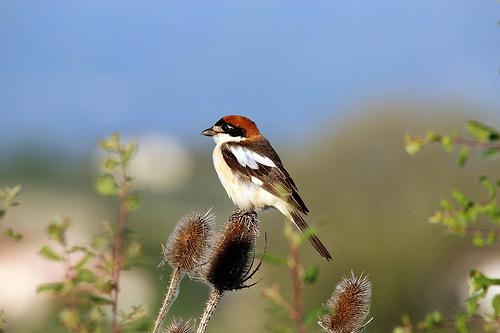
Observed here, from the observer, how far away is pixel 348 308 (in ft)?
8.04

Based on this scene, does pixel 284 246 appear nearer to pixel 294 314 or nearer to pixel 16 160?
pixel 16 160

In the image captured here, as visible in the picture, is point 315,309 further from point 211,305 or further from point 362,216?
point 362,216

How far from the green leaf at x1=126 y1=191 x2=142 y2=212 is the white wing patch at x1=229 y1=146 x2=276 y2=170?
12.0 ft

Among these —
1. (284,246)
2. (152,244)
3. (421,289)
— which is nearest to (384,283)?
(421,289)

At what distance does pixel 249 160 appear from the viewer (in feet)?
18.5

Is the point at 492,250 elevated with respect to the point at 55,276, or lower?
lower

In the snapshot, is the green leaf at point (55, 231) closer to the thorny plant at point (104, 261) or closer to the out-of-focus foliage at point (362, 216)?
the thorny plant at point (104, 261)

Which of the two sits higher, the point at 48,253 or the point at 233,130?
the point at 48,253

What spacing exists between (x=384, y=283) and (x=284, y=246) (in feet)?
8.74

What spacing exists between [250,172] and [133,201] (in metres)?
3.71

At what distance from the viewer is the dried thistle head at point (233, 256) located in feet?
10.2

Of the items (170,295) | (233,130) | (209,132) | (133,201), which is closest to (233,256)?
(170,295)

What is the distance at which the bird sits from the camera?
18.3 ft

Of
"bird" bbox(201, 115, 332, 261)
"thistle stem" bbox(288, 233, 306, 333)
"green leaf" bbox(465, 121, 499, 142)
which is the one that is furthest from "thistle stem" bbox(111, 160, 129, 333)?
"bird" bbox(201, 115, 332, 261)
